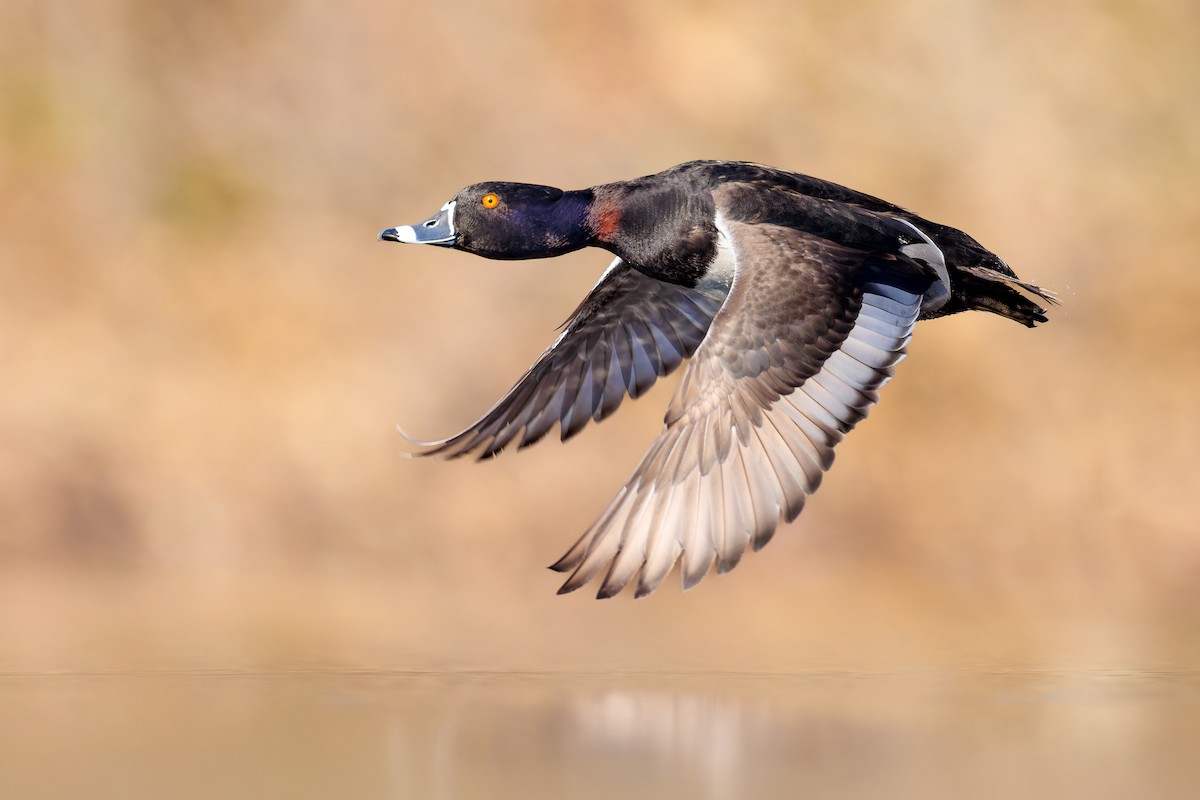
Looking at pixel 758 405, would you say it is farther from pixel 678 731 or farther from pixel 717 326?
pixel 678 731

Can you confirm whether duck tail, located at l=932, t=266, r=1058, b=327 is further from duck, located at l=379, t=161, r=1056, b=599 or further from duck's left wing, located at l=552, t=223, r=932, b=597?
duck's left wing, located at l=552, t=223, r=932, b=597

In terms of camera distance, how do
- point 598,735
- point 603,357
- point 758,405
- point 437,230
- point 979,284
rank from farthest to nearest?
point 603,357 → point 979,284 → point 437,230 → point 598,735 → point 758,405

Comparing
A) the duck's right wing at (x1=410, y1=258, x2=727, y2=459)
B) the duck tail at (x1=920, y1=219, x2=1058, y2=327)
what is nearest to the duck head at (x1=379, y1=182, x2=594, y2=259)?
the duck's right wing at (x1=410, y1=258, x2=727, y2=459)

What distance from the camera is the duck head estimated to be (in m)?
6.66

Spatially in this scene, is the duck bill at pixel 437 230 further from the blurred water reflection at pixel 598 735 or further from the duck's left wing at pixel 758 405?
the blurred water reflection at pixel 598 735

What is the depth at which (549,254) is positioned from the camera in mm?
6809

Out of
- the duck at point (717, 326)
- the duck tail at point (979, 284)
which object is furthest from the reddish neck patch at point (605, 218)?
the duck tail at point (979, 284)

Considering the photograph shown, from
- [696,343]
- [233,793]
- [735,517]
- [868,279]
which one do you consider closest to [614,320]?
[696,343]

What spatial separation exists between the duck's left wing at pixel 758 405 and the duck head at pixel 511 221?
0.63 meters

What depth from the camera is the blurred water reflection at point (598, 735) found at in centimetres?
539

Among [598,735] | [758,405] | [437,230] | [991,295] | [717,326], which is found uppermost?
[437,230]

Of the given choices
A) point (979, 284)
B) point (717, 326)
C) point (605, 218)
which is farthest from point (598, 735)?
point (979, 284)

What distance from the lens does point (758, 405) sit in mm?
5906

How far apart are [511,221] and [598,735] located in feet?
6.28
